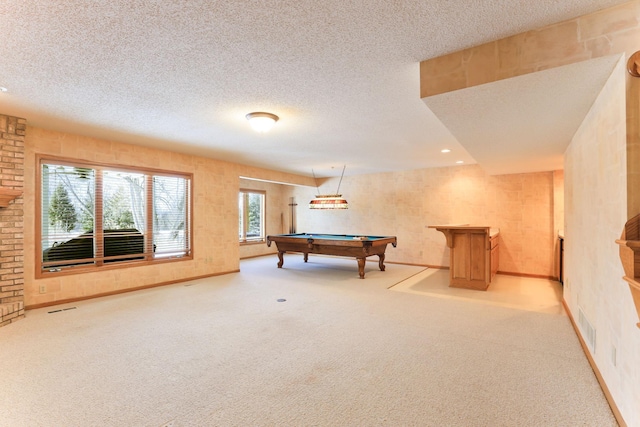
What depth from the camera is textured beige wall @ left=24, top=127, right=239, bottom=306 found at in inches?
159

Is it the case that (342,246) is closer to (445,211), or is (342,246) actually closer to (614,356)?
(445,211)

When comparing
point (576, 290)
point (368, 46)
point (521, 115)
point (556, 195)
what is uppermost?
point (368, 46)

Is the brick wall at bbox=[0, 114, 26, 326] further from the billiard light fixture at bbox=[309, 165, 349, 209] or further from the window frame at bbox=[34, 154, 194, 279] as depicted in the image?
the billiard light fixture at bbox=[309, 165, 349, 209]

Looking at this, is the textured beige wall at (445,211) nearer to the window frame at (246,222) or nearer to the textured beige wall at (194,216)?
the window frame at (246,222)

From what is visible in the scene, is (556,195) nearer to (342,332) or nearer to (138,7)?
(342,332)

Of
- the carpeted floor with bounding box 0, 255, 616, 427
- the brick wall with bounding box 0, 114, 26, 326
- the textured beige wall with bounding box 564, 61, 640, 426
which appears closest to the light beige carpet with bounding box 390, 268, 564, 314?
the carpeted floor with bounding box 0, 255, 616, 427

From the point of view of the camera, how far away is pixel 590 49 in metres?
1.75

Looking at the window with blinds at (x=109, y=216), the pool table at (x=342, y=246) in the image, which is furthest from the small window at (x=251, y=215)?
the window with blinds at (x=109, y=216)

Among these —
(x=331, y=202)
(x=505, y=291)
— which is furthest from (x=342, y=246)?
Answer: (x=505, y=291)

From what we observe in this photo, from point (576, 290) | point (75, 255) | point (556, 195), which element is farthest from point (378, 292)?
point (75, 255)

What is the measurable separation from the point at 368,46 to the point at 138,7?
1.44 metres

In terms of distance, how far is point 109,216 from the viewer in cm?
484

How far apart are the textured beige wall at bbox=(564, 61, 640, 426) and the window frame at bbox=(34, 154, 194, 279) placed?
5830mm

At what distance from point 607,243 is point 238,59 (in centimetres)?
296
